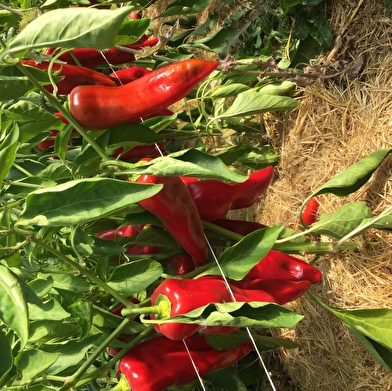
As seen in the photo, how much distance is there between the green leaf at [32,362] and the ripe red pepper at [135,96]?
463 millimetres

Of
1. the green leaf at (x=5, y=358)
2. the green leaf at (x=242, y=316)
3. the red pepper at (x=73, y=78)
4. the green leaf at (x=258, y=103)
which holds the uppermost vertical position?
the red pepper at (x=73, y=78)

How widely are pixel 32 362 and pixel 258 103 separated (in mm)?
767

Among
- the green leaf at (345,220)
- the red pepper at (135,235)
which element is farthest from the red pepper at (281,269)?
the red pepper at (135,235)

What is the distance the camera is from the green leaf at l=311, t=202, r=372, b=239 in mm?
1043

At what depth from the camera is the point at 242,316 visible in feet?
2.69

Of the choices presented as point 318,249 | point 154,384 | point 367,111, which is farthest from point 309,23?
point 154,384

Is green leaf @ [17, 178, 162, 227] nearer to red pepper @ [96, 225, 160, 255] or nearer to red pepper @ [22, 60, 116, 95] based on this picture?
red pepper @ [96, 225, 160, 255]

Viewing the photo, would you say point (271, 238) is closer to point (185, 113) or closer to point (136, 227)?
point (136, 227)

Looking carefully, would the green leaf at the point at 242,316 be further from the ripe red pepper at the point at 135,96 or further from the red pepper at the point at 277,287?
the ripe red pepper at the point at 135,96

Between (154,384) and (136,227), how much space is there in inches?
14.5

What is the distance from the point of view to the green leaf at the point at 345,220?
3.42 ft

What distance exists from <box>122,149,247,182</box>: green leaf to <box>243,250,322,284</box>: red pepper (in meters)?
0.34

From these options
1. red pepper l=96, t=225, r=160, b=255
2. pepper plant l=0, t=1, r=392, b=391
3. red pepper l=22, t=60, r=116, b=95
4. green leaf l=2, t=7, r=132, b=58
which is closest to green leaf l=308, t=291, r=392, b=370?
pepper plant l=0, t=1, r=392, b=391

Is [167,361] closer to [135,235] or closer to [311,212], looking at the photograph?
[135,235]
